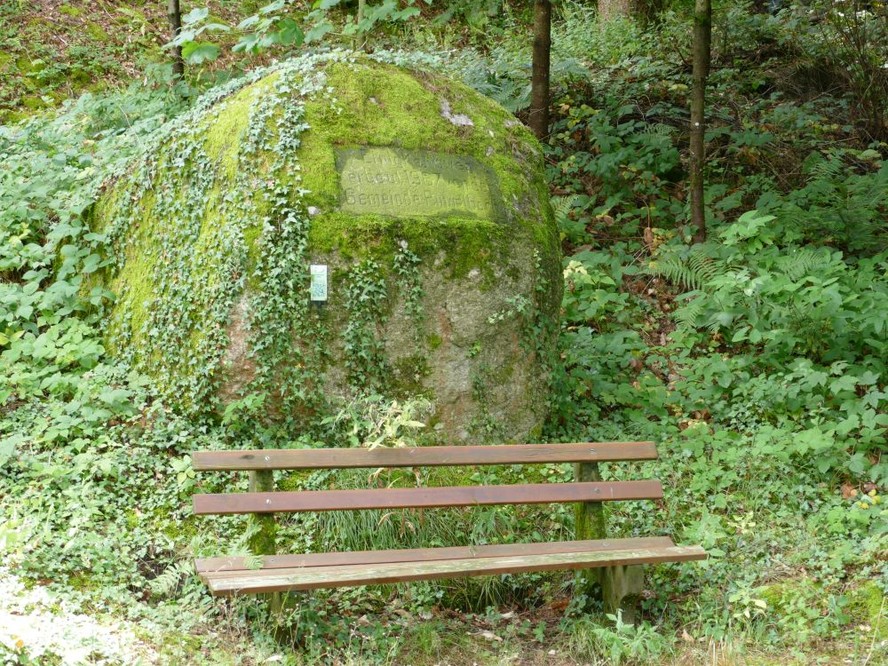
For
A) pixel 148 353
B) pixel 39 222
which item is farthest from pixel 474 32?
pixel 148 353

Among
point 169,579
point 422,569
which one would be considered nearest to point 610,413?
point 422,569

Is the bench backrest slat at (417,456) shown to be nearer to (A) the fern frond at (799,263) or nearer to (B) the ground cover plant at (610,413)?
(B) the ground cover plant at (610,413)

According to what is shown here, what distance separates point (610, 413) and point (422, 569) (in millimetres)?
3130

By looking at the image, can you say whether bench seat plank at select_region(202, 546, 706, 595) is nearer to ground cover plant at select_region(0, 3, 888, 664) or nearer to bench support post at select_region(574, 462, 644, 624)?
bench support post at select_region(574, 462, 644, 624)

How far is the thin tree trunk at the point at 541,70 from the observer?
9.30 meters

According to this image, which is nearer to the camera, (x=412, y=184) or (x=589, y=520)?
(x=589, y=520)

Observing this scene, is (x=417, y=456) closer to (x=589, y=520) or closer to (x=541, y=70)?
(x=589, y=520)

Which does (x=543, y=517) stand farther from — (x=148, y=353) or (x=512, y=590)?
(x=148, y=353)

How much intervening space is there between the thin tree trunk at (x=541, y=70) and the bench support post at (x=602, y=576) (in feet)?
18.5

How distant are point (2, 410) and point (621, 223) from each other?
6.14 meters

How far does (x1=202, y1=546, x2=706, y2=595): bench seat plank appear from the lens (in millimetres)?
4047

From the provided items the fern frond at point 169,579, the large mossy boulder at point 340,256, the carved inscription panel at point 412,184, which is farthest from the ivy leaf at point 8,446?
the carved inscription panel at point 412,184

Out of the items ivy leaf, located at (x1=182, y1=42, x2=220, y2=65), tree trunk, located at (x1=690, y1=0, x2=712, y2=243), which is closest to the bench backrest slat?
ivy leaf, located at (x1=182, y1=42, x2=220, y2=65)

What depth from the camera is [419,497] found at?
15.2 ft
